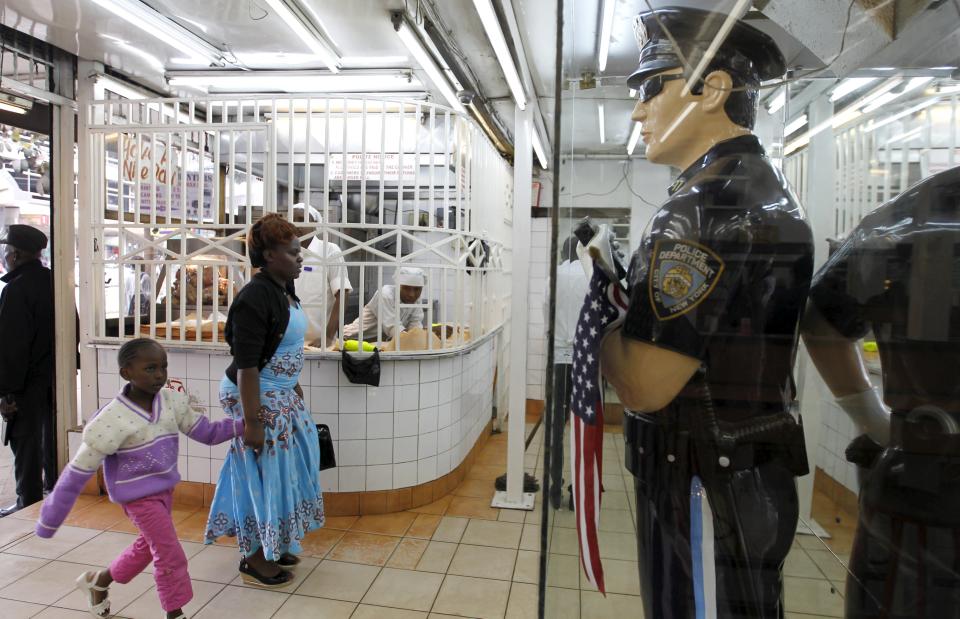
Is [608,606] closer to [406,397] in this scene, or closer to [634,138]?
[634,138]

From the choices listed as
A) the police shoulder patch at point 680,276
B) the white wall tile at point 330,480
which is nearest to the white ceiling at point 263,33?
the police shoulder patch at point 680,276

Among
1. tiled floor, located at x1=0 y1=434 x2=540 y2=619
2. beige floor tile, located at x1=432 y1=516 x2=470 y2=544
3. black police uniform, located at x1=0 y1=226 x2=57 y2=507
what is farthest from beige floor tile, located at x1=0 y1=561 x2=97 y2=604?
beige floor tile, located at x1=432 y1=516 x2=470 y2=544

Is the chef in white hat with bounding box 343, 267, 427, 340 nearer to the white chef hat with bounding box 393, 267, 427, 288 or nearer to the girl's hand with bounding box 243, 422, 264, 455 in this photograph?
the white chef hat with bounding box 393, 267, 427, 288

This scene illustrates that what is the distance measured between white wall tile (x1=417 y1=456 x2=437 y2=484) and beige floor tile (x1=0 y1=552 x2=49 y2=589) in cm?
180

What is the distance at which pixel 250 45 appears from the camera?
3.51 meters

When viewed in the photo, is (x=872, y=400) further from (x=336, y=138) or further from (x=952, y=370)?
(x=336, y=138)

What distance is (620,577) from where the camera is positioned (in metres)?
0.86

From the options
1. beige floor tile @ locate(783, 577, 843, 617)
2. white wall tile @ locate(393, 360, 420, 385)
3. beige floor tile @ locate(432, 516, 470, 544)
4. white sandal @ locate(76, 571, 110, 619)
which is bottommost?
beige floor tile @ locate(432, 516, 470, 544)

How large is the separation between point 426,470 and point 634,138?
9.57ft

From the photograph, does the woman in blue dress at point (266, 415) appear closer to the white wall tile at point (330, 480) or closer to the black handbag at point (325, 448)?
the black handbag at point (325, 448)

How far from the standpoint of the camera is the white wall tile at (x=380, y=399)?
10.4ft

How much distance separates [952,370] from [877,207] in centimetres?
20

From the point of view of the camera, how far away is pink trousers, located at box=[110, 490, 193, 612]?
2.01m

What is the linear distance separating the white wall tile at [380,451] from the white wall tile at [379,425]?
0.10ft
